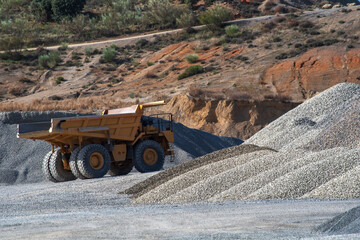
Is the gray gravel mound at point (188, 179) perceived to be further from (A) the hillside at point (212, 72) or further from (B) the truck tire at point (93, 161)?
(A) the hillside at point (212, 72)

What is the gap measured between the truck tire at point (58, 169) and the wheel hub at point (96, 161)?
1421 mm

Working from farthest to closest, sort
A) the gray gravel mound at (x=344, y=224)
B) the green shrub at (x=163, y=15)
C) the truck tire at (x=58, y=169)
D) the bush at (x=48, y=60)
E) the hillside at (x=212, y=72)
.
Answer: the green shrub at (x=163, y=15), the bush at (x=48, y=60), the hillside at (x=212, y=72), the truck tire at (x=58, y=169), the gray gravel mound at (x=344, y=224)

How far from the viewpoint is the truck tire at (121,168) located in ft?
65.9

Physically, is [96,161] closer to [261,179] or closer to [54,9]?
[261,179]

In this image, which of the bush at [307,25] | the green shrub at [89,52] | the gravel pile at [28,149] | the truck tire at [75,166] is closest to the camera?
the truck tire at [75,166]

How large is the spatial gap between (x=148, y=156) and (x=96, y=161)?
2139 mm

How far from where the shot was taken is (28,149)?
2225cm

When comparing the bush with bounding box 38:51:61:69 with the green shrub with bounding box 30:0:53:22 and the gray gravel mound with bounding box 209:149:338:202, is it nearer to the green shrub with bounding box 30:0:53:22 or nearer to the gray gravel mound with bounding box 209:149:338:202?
the green shrub with bounding box 30:0:53:22

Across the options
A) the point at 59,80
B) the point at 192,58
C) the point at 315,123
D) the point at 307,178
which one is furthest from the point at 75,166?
the point at 59,80

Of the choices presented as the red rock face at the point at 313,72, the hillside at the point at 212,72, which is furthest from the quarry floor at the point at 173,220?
the red rock face at the point at 313,72

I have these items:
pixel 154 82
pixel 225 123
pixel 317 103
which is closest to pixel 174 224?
pixel 317 103

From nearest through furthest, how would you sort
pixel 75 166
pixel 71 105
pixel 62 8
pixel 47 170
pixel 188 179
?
1. pixel 188 179
2. pixel 75 166
3. pixel 47 170
4. pixel 71 105
5. pixel 62 8

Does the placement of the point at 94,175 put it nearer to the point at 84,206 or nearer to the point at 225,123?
the point at 84,206

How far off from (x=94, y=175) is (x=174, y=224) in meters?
9.73
